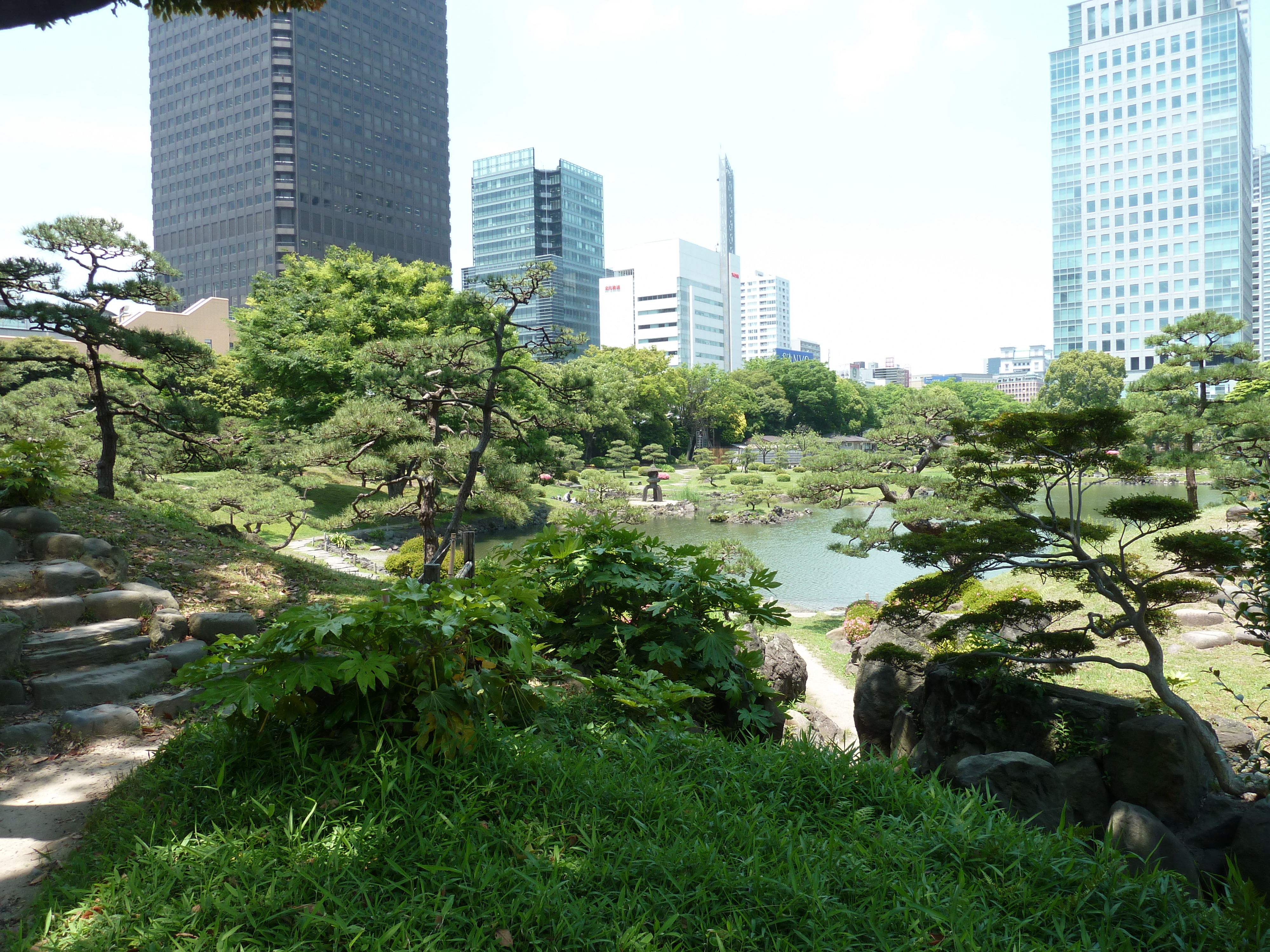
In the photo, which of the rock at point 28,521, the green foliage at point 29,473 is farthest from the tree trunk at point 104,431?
the rock at point 28,521

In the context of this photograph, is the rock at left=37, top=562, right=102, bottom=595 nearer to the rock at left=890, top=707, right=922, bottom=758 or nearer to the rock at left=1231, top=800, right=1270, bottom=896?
the rock at left=890, top=707, right=922, bottom=758

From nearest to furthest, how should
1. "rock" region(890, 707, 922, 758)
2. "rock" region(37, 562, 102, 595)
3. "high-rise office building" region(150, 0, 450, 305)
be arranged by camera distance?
"rock" region(37, 562, 102, 595) → "rock" region(890, 707, 922, 758) → "high-rise office building" region(150, 0, 450, 305)

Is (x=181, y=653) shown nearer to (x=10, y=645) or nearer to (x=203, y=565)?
(x=10, y=645)

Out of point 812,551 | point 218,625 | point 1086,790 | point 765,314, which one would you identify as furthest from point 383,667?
point 765,314

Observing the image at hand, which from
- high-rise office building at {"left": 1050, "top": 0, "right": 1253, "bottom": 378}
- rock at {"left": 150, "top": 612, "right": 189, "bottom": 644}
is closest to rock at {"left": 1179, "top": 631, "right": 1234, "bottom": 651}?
rock at {"left": 150, "top": 612, "right": 189, "bottom": 644}

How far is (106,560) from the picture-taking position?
561 cm

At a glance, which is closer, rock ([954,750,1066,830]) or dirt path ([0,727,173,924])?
dirt path ([0,727,173,924])

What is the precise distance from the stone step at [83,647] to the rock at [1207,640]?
40.4 ft

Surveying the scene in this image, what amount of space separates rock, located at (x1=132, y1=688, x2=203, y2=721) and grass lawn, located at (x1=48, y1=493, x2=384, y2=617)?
1.46 metres

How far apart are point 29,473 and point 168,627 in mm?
2459

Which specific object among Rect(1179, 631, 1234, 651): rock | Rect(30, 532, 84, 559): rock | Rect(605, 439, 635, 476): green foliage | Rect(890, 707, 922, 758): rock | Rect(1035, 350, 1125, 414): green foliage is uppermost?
Rect(1035, 350, 1125, 414): green foliage

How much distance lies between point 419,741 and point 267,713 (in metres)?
0.52

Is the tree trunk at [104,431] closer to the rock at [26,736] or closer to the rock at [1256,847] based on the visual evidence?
the rock at [26,736]

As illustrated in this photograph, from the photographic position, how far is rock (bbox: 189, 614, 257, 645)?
16.2ft
